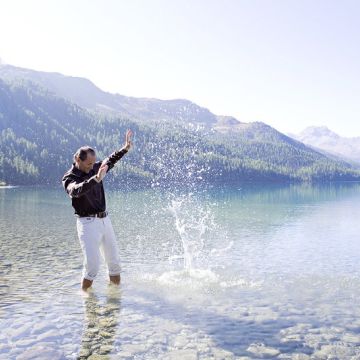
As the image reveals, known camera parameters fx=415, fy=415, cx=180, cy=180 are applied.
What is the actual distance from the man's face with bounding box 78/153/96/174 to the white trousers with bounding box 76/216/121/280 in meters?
1.41

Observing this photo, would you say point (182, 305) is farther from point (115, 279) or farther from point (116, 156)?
point (116, 156)

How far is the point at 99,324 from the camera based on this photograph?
10.6 m

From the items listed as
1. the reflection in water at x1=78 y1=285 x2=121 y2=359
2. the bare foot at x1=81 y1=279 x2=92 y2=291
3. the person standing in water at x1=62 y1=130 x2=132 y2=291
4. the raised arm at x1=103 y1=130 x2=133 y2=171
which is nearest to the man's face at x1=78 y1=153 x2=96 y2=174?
the person standing in water at x1=62 y1=130 x2=132 y2=291

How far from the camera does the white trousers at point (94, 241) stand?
11944 mm

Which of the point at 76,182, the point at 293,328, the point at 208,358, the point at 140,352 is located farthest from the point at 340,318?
the point at 76,182

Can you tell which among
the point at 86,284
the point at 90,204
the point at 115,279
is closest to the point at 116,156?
the point at 90,204

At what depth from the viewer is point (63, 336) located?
32.3ft

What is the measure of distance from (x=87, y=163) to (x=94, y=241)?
7.47 feet

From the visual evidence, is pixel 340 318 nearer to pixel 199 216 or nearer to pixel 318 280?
pixel 318 280

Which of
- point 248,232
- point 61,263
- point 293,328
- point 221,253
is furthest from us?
point 248,232

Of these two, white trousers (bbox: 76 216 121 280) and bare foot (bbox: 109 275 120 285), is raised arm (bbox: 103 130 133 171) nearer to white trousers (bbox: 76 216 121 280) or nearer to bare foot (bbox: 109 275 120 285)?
white trousers (bbox: 76 216 121 280)

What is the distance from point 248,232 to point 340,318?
2335cm

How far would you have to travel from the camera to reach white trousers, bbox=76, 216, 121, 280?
11944 mm

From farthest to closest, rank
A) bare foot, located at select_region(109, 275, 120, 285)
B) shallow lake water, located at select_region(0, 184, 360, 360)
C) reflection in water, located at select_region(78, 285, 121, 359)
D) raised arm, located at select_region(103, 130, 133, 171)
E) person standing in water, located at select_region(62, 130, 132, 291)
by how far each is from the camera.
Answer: bare foot, located at select_region(109, 275, 120, 285) < person standing in water, located at select_region(62, 130, 132, 291) < raised arm, located at select_region(103, 130, 133, 171) < shallow lake water, located at select_region(0, 184, 360, 360) < reflection in water, located at select_region(78, 285, 121, 359)
